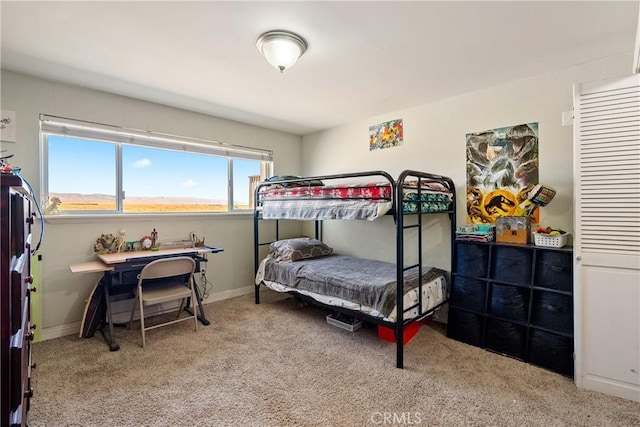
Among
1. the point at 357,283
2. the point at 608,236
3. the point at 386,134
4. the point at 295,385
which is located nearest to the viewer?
the point at 608,236

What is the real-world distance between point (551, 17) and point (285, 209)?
8.75 feet

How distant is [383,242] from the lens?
378 cm

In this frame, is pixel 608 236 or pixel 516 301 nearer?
pixel 608 236

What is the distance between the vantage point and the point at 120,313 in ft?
10.3

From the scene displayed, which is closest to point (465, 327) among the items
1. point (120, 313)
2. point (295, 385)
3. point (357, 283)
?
point (357, 283)

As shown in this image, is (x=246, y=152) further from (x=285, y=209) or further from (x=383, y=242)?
(x=383, y=242)

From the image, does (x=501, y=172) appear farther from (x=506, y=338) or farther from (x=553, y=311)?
(x=506, y=338)

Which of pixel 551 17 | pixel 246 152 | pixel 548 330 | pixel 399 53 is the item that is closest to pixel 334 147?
pixel 246 152

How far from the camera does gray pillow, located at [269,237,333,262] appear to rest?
11.9 feet

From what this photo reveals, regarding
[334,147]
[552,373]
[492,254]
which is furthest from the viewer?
[334,147]

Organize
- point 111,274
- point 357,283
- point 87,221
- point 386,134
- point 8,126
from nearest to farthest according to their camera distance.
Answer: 1. point 8,126
2. point 357,283
3. point 111,274
4. point 87,221
5. point 386,134

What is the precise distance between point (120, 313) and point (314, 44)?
10.5 ft

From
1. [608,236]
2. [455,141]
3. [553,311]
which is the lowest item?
[553,311]

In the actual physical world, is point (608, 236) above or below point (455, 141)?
below
